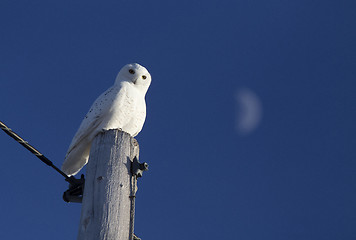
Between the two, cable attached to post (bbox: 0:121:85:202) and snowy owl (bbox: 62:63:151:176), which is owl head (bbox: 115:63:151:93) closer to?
snowy owl (bbox: 62:63:151:176)

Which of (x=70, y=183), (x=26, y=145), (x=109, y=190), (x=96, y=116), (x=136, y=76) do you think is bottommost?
(x=109, y=190)

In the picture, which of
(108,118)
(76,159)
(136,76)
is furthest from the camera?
(136,76)

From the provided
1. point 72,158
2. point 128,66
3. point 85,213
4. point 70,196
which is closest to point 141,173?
point 85,213

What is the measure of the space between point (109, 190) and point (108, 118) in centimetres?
176

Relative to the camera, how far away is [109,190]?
7.30ft

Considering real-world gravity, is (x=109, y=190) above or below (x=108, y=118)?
below

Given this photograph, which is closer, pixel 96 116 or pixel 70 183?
pixel 70 183

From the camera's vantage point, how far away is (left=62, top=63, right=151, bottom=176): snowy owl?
3757 millimetres

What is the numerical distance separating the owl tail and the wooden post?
126 centimetres

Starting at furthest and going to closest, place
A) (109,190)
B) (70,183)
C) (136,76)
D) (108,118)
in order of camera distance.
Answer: (136,76) < (108,118) < (70,183) < (109,190)

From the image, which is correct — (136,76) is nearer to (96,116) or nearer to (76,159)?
(96,116)

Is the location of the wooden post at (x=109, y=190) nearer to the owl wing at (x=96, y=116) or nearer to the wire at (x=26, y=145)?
the wire at (x=26, y=145)

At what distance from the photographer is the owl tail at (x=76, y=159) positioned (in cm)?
374

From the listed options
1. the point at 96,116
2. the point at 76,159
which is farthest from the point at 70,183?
the point at 96,116
